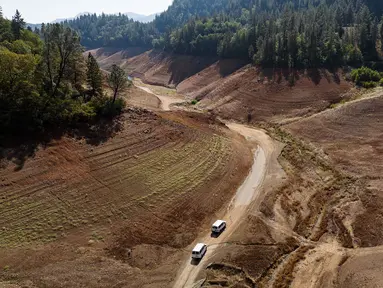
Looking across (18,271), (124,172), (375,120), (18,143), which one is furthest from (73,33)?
(375,120)

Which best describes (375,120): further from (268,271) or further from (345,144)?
(268,271)

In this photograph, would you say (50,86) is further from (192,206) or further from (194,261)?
(194,261)

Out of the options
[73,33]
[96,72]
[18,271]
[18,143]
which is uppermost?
[73,33]

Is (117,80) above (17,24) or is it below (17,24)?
below

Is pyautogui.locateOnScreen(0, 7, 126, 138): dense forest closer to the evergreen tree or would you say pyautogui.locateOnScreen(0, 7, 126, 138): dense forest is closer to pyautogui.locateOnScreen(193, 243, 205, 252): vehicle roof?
the evergreen tree

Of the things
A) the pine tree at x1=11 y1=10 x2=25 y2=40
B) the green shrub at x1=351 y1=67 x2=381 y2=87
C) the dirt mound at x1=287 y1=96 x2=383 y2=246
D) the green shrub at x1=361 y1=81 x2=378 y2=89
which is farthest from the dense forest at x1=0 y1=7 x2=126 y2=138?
the green shrub at x1=351 y1=67 x2=381 y2=87

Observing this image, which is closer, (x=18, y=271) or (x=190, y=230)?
(x=18, y=271)

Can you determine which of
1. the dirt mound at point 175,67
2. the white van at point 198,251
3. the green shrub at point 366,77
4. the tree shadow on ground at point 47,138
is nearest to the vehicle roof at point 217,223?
the white van at point 198,251

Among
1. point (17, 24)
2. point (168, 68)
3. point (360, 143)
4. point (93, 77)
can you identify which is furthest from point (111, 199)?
point (168, 68)
